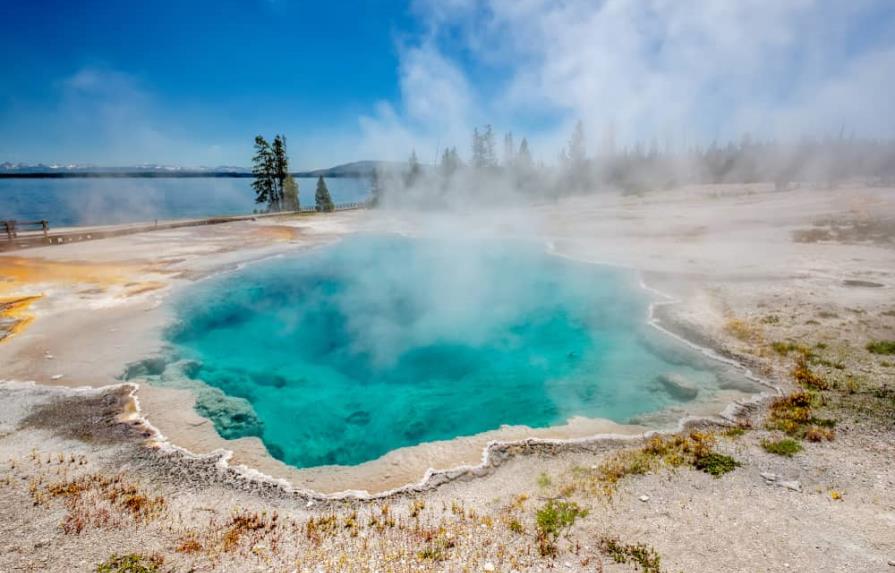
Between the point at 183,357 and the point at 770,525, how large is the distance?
45.6 ft

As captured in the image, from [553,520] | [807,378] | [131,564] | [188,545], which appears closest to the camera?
[131,564]

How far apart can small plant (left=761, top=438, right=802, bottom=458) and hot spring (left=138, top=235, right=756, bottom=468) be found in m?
2.53

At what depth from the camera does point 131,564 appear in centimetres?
494

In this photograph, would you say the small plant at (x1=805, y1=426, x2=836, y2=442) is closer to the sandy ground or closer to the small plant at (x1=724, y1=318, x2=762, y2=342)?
the sandy ground

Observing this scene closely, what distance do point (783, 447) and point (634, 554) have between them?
4127 mm

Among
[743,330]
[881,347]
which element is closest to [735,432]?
[743,330]

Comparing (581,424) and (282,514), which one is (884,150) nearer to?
(581,424)

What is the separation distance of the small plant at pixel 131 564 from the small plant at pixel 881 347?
15.3 meters

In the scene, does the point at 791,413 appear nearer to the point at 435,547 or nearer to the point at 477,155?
the point at 435,547

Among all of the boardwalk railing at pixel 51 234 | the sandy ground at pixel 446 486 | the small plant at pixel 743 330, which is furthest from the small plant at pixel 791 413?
the boardwalk railing at pixel 51 234

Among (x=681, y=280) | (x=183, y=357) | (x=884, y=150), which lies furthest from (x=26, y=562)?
(x=884, y=150)

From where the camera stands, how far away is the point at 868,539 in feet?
16.8

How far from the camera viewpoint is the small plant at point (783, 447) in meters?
7.06

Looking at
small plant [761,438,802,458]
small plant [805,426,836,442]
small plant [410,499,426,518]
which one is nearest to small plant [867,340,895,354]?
small plant [805,426,836,442]
